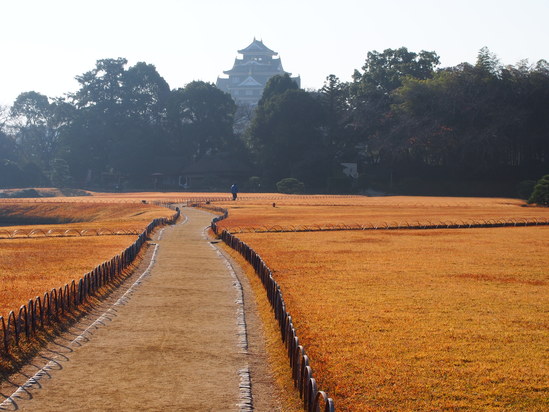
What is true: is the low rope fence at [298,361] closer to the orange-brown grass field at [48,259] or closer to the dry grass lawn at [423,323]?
the dry grass lawn at [423,323]

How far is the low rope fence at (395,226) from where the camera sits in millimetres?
49156

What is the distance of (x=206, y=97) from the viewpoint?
126562 mm

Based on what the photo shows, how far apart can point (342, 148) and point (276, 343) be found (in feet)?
332

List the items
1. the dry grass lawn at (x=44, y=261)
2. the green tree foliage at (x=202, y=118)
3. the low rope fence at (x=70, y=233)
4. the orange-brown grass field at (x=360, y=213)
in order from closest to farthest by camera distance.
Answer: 1. the dry grass lawn at (x=44, y=261)
2. the low rope fence at (x=70, y=233)
3. the orange-brown grass field at (x=360, y=213)
4. the green tree foliage at (x=202, y=118)

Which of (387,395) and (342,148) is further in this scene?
(342,148)

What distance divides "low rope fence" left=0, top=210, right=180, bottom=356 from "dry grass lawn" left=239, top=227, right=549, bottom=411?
20.0ft

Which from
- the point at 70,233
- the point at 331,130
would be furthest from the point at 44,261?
the point at 331,130

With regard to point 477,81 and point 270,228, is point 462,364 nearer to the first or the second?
point 270,228

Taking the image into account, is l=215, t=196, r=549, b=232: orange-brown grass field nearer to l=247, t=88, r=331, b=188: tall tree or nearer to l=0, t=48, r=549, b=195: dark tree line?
l=0, t=48, r=549, b=195: dark tree line

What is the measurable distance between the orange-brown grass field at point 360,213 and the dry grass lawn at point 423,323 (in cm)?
1778

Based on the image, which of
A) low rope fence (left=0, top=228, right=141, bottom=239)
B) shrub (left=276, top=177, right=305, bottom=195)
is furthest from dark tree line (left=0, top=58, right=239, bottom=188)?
low rope fence (left=0, top=228, right=141, bottom=239)

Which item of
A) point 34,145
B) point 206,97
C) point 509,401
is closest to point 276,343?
point 509,401

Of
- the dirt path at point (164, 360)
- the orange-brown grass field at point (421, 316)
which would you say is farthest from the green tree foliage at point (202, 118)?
the dirt path at point (164, 360)

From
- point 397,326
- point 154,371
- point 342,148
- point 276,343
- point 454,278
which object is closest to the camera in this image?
point 154,371
